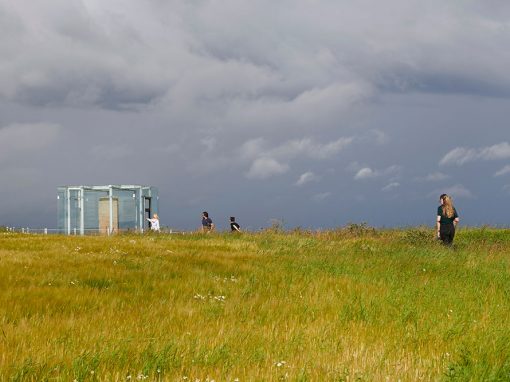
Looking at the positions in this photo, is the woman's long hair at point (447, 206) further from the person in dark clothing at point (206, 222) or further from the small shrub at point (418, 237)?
the person in dark clothing at point (206, 222)

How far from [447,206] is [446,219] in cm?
72

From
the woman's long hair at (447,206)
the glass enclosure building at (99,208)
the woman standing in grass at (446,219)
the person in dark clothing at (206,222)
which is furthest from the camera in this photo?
the glass enclosure building at (99,208)

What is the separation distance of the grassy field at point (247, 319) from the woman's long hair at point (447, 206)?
247 inches

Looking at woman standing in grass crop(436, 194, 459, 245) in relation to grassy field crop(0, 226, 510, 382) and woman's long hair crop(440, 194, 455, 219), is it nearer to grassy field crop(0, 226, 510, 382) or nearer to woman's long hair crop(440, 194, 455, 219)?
woman's long hair crop(440, 194, 455, 219)

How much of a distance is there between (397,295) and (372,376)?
5.56 m

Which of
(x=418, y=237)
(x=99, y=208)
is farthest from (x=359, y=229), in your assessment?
(x=99, y=208)

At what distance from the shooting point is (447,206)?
76.0ft

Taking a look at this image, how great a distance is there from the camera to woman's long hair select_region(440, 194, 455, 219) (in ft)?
75.6

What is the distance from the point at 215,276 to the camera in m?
12.9

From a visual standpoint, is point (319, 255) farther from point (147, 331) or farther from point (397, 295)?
point (147, 331)

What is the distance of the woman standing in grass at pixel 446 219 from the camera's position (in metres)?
23.2

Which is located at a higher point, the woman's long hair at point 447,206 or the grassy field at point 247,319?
the woman's long hair at point 447,206

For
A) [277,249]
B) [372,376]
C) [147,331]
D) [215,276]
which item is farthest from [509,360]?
[277,249]

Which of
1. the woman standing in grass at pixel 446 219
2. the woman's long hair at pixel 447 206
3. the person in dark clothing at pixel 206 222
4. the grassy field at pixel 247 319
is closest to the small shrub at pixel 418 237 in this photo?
the woman standing in grass at pixel 446 219
